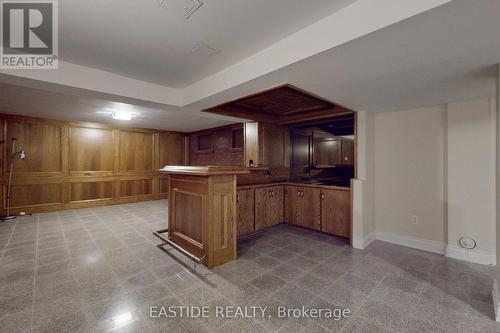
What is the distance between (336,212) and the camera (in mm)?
3775

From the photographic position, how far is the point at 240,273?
8.33 feet

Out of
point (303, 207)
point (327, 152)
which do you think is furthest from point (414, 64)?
point (327, 152)

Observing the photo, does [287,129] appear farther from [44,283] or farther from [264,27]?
[44,283]

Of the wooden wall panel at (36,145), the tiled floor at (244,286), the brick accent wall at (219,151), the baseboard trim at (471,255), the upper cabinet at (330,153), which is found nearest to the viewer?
the tiled floor at (244,286)

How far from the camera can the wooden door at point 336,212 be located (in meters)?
3.64

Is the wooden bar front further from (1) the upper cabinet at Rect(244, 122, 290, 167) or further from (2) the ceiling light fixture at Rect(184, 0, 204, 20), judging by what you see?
(1) the upper cabinet at Rect(244, 122, 290, 167)

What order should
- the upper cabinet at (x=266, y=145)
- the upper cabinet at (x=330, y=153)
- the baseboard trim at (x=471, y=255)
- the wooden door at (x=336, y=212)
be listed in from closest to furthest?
the baseboard trim at (x=471, y=255) → the wooden door at (x=336, y=212) → the upper cabinet at (x=266, y=145) → the upper cabinet at (x=330, y=153)

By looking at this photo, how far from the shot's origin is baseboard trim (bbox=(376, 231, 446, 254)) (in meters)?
3.24

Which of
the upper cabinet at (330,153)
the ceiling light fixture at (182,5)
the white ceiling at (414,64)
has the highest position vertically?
the ceiling light fixture at (182,5)

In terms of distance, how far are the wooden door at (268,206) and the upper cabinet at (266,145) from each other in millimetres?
690

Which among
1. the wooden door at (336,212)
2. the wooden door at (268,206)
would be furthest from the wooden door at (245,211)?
the wooden door at (336,212)

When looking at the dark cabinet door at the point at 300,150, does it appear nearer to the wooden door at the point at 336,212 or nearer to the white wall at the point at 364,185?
the wooden door at the point at 336,212

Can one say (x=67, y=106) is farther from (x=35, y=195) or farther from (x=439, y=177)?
(x=439, y=177)

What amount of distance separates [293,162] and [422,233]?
9.11ft
